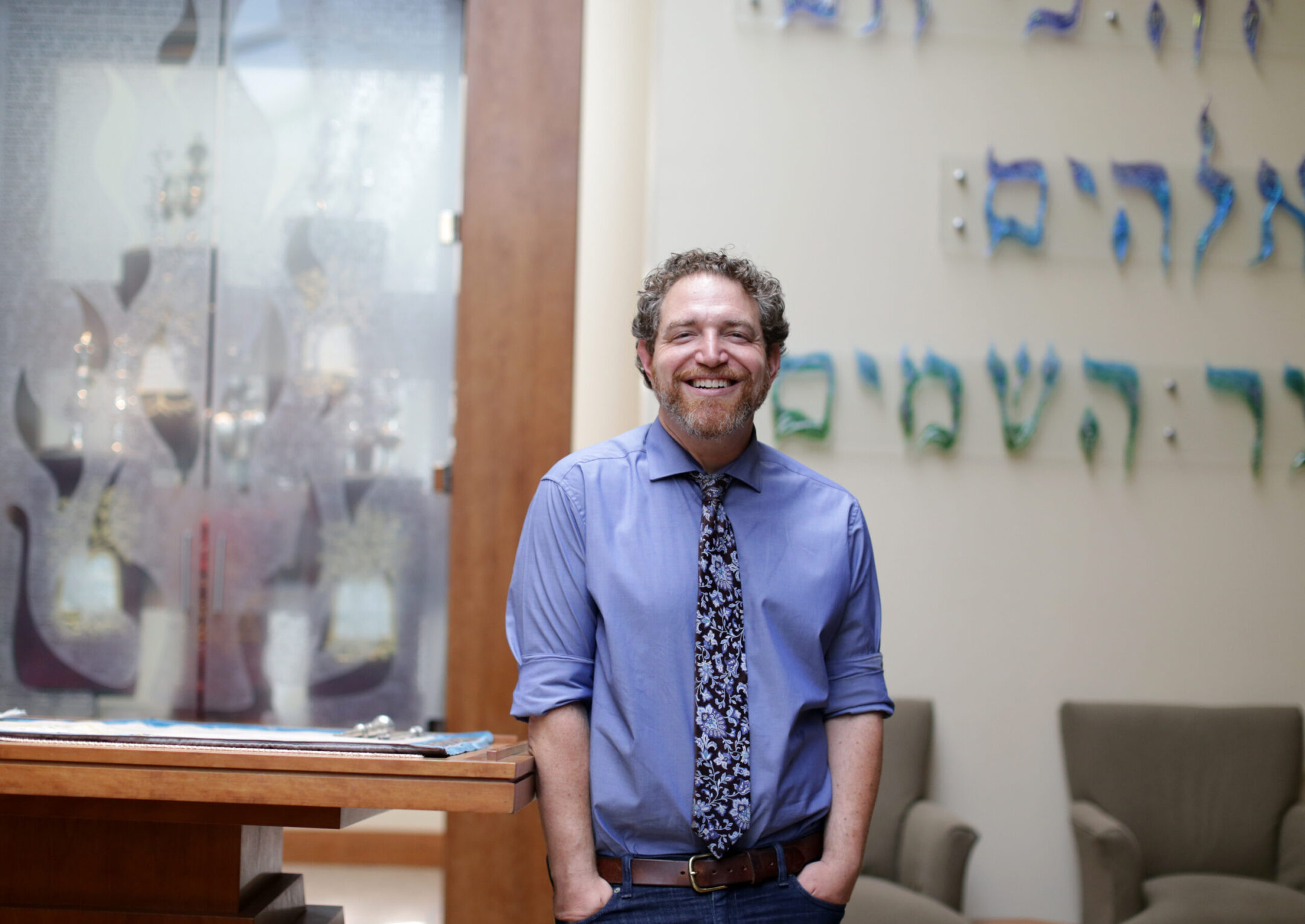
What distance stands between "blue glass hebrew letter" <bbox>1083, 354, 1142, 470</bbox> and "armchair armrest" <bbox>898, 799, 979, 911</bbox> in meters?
1.31

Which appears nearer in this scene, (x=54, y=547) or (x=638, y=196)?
(x=638, y=196)

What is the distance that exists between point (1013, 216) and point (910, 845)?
1.96m

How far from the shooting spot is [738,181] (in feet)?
11.3

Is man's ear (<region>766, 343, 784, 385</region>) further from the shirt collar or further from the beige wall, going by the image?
the beige wall

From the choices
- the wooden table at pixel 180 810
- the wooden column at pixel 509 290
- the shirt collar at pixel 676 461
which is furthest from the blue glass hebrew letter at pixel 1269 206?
the wooden table at pixel 180 810

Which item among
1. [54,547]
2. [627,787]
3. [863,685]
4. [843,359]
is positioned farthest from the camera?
[54,547]

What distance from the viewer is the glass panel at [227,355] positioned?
422cm

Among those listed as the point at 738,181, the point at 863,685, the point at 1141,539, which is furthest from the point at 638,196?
the point at 863,685

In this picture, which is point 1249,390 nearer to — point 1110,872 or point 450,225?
point 1110,872

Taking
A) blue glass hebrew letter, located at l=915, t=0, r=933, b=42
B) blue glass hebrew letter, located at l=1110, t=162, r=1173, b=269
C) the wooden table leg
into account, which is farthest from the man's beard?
blue glass hebrew letter, located at l=1110, t=162, r=1173, b=269

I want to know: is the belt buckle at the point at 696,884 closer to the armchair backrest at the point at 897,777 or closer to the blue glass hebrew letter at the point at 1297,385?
the armchair backrest at the point at 897,777

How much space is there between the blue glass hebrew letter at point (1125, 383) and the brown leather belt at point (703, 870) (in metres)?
2.36

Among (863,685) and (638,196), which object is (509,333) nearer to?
(638,196)

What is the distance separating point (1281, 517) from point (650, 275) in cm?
267
